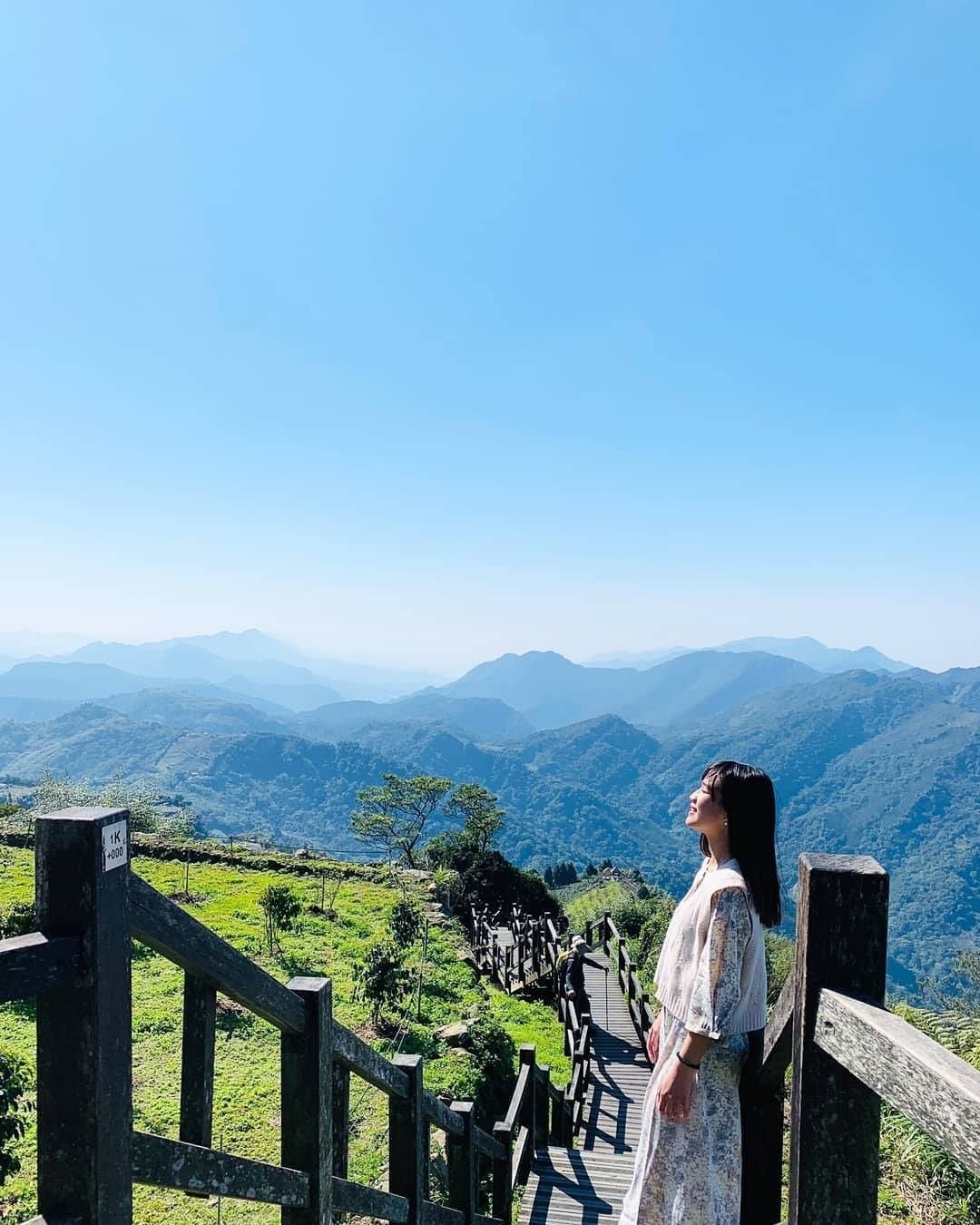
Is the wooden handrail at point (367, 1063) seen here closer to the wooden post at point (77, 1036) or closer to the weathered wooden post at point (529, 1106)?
the wooden post at point (77, 1036)

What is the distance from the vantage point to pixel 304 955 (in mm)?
11766

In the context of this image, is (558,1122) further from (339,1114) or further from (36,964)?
(36,964)

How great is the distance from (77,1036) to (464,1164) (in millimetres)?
3075

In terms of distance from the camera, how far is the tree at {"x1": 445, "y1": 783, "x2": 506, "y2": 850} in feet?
104

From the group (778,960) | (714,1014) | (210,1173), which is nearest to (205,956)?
(210,1173)

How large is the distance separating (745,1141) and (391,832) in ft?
118

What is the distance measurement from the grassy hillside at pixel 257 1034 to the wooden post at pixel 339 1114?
109 inches

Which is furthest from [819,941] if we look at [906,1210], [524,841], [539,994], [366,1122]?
[524,841]

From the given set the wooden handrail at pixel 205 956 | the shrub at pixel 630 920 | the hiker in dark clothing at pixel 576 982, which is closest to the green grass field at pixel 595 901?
the shrub at pixel 630 920

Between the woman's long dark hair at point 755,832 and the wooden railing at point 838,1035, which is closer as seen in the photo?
the wooden railing at point 838,1035

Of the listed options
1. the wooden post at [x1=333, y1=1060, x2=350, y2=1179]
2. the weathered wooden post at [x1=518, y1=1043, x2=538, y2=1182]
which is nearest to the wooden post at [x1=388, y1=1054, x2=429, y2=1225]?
the wooden post at [x1=333, y1=1060, x2=350, y2=1179]

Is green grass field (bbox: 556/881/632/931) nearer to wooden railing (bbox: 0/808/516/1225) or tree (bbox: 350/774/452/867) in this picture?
tree (bbox: 350/774/452/867)

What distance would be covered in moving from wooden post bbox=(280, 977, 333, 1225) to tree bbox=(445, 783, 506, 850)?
95.1 feet

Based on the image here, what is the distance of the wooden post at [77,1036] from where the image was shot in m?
1.21
